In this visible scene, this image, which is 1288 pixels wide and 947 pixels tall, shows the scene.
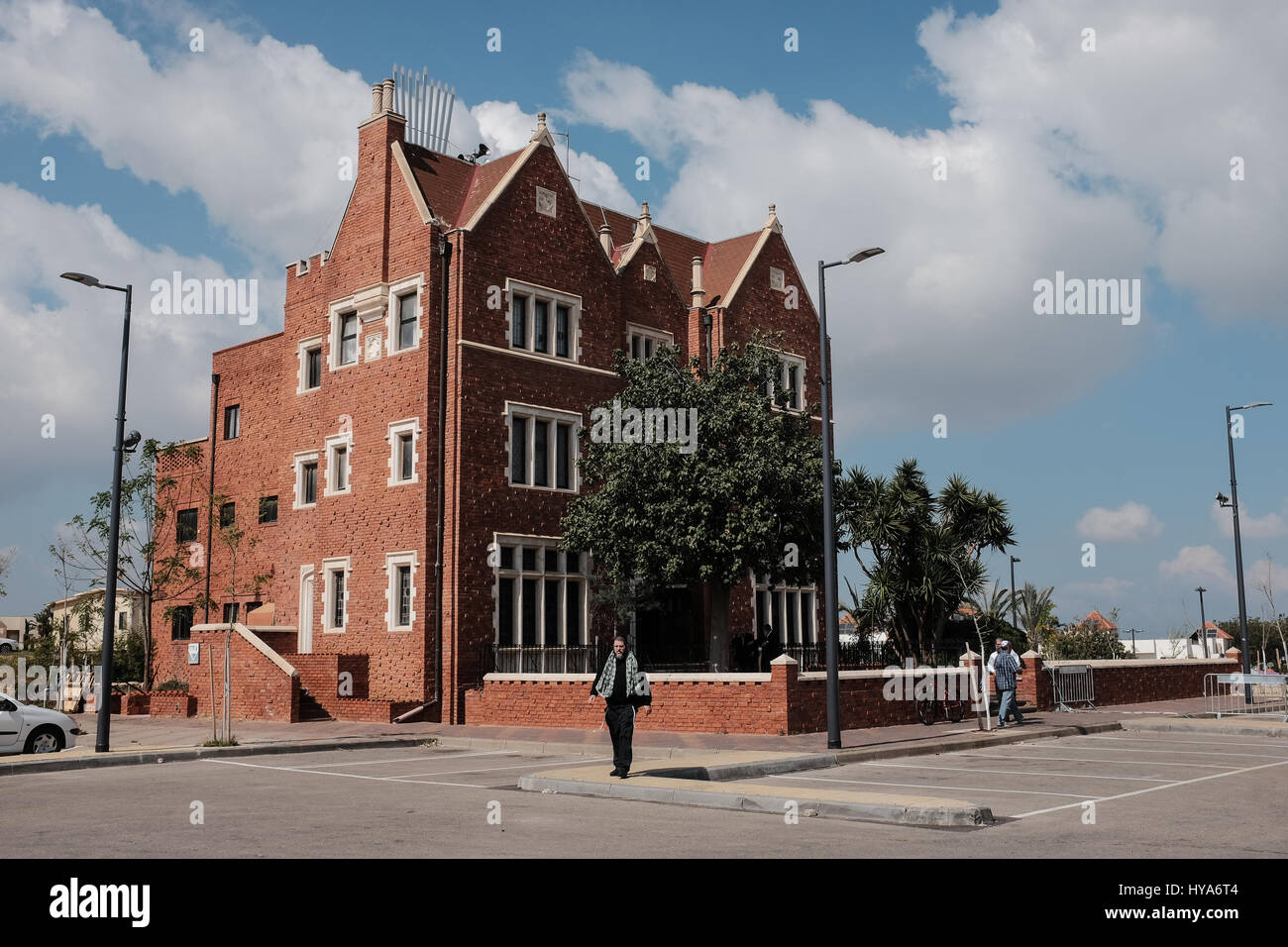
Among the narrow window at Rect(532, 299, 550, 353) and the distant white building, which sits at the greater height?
the narrow window at Rect(532, 299, 550, 353)

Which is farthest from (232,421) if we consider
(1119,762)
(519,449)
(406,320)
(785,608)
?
(1119,762)

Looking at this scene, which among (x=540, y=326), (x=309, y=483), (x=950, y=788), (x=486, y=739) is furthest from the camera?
(x=309, y=483)

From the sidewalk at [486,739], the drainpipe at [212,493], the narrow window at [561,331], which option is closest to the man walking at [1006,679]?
the sidewalk at [486,739]

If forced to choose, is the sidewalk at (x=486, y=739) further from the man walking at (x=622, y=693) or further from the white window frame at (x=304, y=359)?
the white window frame at (x=304, y=359)

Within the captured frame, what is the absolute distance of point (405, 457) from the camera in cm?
2941

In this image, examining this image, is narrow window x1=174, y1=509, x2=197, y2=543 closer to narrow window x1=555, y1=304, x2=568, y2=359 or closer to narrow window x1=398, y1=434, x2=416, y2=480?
narrow window x1=398, y1=434, x2=416, y2=480

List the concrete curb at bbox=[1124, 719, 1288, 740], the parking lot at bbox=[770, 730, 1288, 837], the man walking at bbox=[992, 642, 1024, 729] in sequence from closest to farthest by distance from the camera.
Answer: the parking lot at bbox=[770, 730, 1288, 837], the man walking at bbox=[992, 642, 1024, 729], the concrete curb at bbox=[1124, 719, 1288, 740]

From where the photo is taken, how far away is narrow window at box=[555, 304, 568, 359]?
31109 mm

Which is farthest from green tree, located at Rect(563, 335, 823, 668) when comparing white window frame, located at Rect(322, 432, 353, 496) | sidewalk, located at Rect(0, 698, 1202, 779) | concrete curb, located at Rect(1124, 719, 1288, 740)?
concrete curb, located at Rect(1124, 719, 1288, 740)

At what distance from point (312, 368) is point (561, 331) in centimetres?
768

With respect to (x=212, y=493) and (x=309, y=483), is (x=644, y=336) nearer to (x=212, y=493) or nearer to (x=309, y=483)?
(x=309, y=483)

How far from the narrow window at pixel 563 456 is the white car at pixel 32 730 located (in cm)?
1303

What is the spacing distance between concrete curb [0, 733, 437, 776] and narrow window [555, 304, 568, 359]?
37.2 ft
